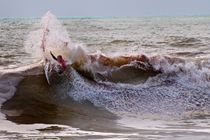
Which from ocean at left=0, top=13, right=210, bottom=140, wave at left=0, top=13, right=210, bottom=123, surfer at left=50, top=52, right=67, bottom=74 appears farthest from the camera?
surfer at left=50, top=52, right=67, bottom=74

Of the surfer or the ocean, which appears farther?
the surfer

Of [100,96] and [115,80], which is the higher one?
[115,80]

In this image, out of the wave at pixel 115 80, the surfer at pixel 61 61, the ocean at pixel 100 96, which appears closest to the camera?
the ocean at pixel 100 96

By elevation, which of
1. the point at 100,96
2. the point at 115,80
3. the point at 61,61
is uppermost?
the point at 61,61

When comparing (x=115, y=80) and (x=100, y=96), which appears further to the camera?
(x=115, y=80)

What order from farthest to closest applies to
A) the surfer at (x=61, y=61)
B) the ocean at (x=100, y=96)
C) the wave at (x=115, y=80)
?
the surfer at (x=61, y=61) → the wave at (x=115, y=80) → the ocean at (x=100, y=96)

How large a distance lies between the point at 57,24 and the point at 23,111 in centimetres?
348

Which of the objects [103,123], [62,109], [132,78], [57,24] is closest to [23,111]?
[62,109]

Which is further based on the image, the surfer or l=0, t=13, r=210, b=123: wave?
the surfer

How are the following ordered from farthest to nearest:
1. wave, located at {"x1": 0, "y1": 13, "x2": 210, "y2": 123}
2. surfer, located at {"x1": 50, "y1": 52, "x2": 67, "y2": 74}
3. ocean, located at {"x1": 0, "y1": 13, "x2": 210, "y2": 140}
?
1. surfer, located at {"x1": 50, "y1": 52, "x2": 67, "y2": 74}
2. wave, located at {"x1": 0, "y1": 13, "x2": 210, "y2": 123}
3. ocean, located at {"x1": 0, "y1": 13, "x2": 210, "y2": 140}

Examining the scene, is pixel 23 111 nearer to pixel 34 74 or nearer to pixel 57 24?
pixel 34 74

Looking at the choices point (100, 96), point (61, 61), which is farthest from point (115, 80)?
point (61, 61)

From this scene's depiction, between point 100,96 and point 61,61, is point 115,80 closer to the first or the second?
point 100,96

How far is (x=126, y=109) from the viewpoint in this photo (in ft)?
24.9
